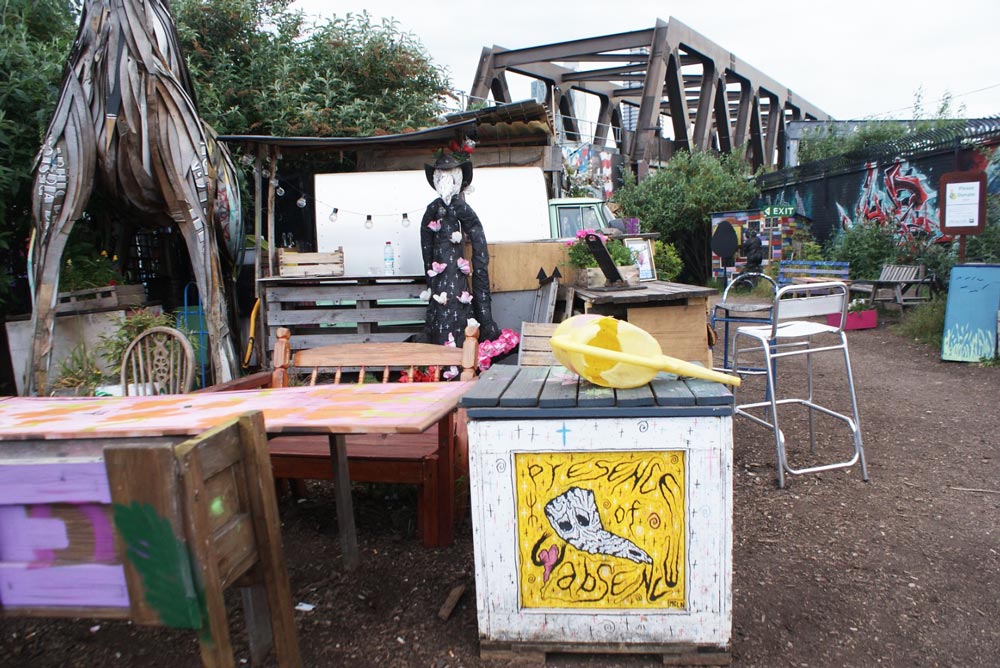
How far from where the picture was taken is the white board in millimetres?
7227

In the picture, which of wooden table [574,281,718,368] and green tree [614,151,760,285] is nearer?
wooden table [574,281,718,368]

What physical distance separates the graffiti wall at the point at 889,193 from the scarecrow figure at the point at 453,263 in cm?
837

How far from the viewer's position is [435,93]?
37.6ft

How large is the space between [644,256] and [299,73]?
684cm

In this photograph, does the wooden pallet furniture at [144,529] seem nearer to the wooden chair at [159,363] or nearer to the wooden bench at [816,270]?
the wooden chair at [159,363]

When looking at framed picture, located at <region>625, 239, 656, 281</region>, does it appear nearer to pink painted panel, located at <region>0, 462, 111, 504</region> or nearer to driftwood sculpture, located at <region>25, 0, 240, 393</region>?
driftwood sculpture, located at <region>25, 0, 240, 393</region>

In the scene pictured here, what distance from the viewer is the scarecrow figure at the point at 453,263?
6.03 metres

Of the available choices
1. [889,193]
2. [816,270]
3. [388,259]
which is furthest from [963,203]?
[388,259]

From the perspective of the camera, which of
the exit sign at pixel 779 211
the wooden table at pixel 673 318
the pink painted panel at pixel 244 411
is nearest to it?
the pink painted panel at pixel 244 411

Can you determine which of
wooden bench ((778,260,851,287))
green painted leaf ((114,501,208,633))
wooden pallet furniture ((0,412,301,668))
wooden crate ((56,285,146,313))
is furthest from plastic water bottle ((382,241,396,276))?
green painted leaf ((114,501,208,633))

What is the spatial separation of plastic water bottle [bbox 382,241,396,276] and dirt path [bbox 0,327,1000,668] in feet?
11.6

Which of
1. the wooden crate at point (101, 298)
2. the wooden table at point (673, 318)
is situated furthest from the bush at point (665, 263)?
the wooden crate at point (101, 298)

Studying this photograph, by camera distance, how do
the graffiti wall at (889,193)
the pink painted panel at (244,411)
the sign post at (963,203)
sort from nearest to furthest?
the pink painted panel at (244,411)
the sign post at (963,203)
the graffiti wall at (889,193)

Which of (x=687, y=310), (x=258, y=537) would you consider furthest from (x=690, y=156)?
(x=258, y=537)
